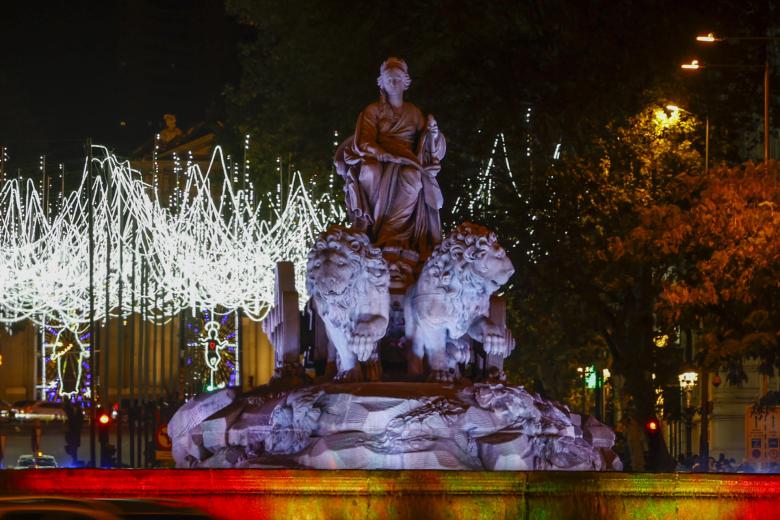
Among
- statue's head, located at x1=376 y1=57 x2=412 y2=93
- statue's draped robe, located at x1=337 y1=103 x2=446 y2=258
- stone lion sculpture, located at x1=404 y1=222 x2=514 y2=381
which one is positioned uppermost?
statue's head, located at x1=376 y1=57 x2=412 y2=93

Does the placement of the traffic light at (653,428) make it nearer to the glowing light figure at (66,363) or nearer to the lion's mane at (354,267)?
the lion's mane at (354,267)

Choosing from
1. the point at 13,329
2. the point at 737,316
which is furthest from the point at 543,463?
the point at 13,329

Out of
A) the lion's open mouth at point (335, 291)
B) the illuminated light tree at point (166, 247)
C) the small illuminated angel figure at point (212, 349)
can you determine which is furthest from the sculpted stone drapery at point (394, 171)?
the illuminated light tree at point (166, 247)

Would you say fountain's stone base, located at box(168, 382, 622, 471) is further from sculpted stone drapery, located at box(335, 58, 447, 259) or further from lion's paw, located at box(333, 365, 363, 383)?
sculpted stone drapery, located at box(335, 58, 447, 259)

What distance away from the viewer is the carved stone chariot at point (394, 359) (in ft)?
60.1

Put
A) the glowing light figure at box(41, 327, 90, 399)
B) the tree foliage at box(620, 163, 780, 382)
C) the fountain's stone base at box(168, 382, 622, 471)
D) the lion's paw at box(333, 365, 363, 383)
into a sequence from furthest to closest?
the glowing light figure at box(41, 327, 90, 399), the tree foliage at box(620, 163, 780, 382), the lion's paw at box(333, 365, 363, 383), the fountain's stone base at box(168, 382, 622, 471)

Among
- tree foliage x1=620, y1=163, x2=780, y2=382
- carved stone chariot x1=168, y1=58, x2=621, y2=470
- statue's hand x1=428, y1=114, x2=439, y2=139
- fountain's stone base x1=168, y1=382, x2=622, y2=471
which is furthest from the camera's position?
tree foliage x1=620, y1=163, x2=780, y2=382

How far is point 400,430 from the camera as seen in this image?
1822 cm

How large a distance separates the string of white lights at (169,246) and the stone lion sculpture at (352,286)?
963 inches

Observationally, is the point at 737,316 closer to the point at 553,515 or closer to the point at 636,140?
the point at 636,140

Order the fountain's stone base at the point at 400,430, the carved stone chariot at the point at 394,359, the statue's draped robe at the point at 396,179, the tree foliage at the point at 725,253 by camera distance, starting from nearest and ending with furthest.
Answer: the fountain's stone base at the point at 400,430, the carved stone chariot at the point at 394,359, the statue's draped robe at the point at 396,179, the tree foliage at the point at 725,253

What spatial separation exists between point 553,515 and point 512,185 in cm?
2001

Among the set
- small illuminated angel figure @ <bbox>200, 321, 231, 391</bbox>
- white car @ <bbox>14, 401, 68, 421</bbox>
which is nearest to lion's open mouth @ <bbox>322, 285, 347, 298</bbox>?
small illuminated angel figure @ <bbox>200, 321, 231, 391</bbox>

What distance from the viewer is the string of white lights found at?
1887 inches
